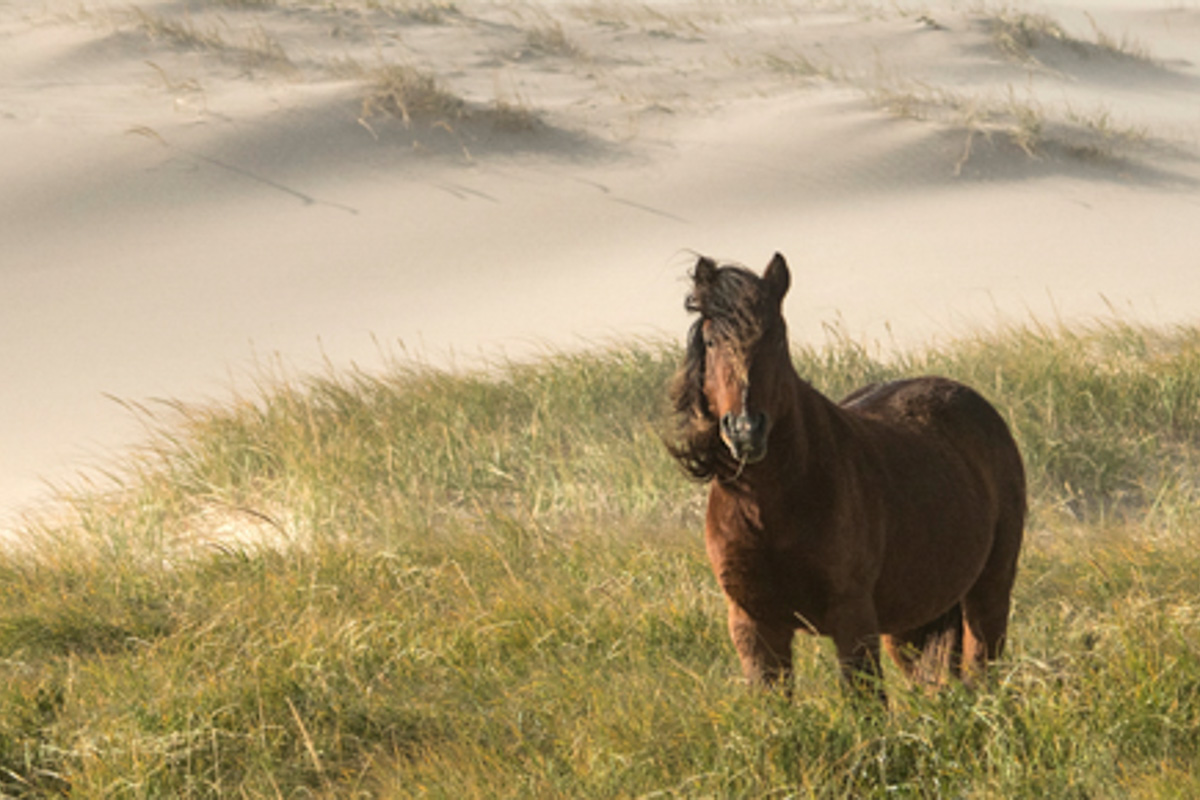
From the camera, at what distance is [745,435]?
7.36 feet

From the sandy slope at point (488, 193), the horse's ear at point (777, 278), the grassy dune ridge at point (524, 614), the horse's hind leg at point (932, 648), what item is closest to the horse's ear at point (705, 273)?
the horse's ear at point (777, 278)

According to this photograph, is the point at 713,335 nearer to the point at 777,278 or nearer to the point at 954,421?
the point at 777,278

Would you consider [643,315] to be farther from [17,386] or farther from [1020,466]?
[1020,466]

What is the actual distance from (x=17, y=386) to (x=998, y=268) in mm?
7453

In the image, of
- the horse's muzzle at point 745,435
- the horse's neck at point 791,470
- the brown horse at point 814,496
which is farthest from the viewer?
the horse's neck at point 791,470

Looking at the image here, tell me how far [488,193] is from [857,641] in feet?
30.7

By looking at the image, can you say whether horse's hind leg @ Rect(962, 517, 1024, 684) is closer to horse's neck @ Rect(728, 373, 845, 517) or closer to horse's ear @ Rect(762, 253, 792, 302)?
horse's neck @ Rect(728, 373, 845, 517)

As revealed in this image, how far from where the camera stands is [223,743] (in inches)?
122

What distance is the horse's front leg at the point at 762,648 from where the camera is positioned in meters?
2.70

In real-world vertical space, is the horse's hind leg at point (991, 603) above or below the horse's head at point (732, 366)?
below

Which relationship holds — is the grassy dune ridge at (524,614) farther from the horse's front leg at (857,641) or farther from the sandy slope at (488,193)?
the sandy slope at (488,193)

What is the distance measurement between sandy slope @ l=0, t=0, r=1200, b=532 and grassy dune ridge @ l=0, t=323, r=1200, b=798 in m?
1.53

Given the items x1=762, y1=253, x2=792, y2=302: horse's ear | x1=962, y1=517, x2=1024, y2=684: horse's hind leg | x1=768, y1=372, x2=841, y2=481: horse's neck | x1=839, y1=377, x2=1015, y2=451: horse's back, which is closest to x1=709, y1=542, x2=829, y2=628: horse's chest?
x1=768, y1=372, x2=841, y2=481: horse's neck

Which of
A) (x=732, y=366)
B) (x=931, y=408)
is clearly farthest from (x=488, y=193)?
(x=732, y=366)
